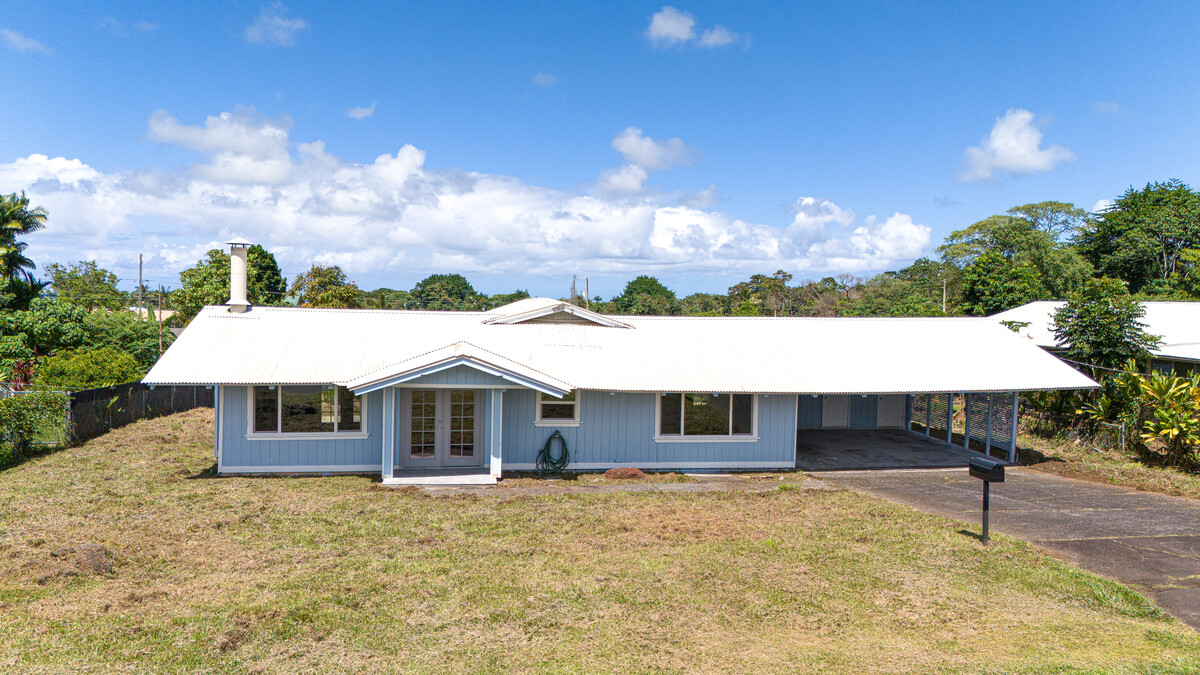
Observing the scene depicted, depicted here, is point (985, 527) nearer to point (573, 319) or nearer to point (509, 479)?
point (509, 479)

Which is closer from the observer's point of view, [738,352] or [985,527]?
[985,527]

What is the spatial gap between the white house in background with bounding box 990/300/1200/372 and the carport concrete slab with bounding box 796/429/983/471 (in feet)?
16.8

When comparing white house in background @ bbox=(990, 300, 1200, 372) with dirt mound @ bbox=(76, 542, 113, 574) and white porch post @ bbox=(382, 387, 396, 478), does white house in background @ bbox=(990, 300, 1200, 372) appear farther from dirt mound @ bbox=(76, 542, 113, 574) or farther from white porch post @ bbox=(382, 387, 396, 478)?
dirt mound @ bbox=(76, 542, 113, 574)

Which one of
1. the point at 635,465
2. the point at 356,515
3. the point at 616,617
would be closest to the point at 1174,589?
the point at 616,617

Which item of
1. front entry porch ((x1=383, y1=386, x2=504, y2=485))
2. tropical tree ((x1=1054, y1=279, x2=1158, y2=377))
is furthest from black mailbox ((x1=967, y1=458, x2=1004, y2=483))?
tropical tree ((x1=1054, y1=279, x2=1158, y2=377))

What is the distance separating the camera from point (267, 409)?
14109 millimetres

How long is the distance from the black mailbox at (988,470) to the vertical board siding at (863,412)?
36.6ft

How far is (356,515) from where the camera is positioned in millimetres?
11336

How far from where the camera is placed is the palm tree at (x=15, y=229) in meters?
27.9

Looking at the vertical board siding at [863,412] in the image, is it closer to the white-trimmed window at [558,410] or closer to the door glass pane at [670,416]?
the door glass pane at [670,416]

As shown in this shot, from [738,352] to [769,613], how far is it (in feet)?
30.4

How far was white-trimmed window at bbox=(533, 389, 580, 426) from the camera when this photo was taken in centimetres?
1475

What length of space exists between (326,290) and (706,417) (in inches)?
1315

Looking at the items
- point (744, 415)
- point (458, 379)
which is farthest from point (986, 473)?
point (458, 379)
